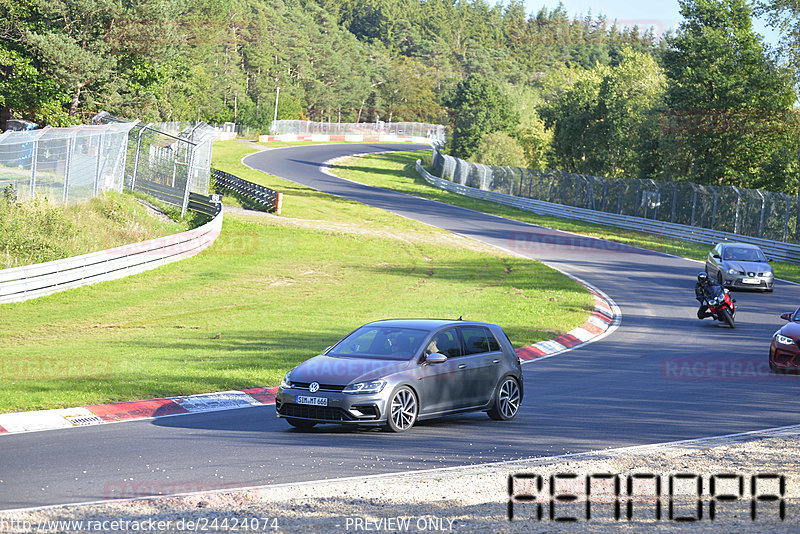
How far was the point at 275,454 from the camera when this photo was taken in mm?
9734

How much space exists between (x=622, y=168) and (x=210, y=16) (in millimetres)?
34923

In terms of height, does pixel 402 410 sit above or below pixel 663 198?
below

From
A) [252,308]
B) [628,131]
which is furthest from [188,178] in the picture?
[628,131]

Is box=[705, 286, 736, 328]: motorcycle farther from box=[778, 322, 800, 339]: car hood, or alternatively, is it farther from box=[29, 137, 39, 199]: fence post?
box=[29, 137, 39, 199]: fence post

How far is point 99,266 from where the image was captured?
25.1 m

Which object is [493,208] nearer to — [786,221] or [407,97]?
[786,221]

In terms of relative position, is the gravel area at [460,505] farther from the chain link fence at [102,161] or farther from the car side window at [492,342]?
the chain link fence at [102,161]

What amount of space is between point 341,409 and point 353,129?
414 feet

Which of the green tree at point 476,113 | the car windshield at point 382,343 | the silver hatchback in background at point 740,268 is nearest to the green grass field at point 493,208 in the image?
the silver hatchback in background at point 740,268

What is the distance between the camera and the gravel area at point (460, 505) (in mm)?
6883

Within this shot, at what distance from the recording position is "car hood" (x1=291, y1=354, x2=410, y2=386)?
1101 cm

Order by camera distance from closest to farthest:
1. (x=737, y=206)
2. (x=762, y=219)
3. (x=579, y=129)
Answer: (x=762, y=219) → (x=737, y=206) → (x=579, y=129)

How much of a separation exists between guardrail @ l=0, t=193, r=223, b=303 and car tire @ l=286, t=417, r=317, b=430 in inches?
505

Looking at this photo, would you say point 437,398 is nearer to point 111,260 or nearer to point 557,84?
point 111,260
